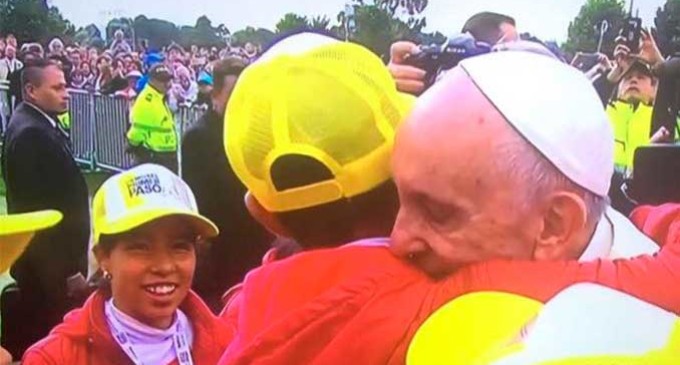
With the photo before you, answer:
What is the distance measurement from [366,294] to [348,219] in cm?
16

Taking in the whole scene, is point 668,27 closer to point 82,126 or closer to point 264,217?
point 264,217

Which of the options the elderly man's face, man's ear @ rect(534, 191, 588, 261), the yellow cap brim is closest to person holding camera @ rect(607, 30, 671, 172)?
man's ear @ rect(534, 191, 588, 261)

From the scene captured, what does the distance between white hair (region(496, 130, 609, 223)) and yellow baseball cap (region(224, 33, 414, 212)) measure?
0.63 ft

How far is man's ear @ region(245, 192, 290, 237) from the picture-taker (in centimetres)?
173

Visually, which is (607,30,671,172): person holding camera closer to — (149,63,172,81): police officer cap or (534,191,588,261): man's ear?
(534,191,588,261): man's ear

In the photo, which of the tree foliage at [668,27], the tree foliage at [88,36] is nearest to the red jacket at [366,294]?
the tree foliage at [668,27]

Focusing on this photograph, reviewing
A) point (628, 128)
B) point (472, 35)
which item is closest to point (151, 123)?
point (472, 35)

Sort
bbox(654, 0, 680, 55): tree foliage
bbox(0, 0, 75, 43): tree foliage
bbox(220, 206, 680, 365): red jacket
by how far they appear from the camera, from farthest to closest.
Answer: bbox(654, 0, 680, 55): tree foliage, bbox(0, 0, 75, 43): tree foliage, bbox(220, 206, 680, 365): red jacket

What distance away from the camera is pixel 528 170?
1615mm

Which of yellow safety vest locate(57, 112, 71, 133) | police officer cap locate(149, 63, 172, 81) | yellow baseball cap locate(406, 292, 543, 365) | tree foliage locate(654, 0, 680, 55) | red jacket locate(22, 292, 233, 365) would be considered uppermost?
tree foliage locate(654, 0, 680, 55)

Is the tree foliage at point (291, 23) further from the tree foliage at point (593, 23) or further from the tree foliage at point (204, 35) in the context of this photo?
the tree foliage at point (593, 23)

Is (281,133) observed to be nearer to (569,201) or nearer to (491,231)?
(491,231)

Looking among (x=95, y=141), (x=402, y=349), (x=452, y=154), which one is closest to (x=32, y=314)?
(x=95, y=141)

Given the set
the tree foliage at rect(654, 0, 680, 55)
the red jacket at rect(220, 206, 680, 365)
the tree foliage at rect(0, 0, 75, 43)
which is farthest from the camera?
the tree foliage at rect(654, 0, 680, 55)
